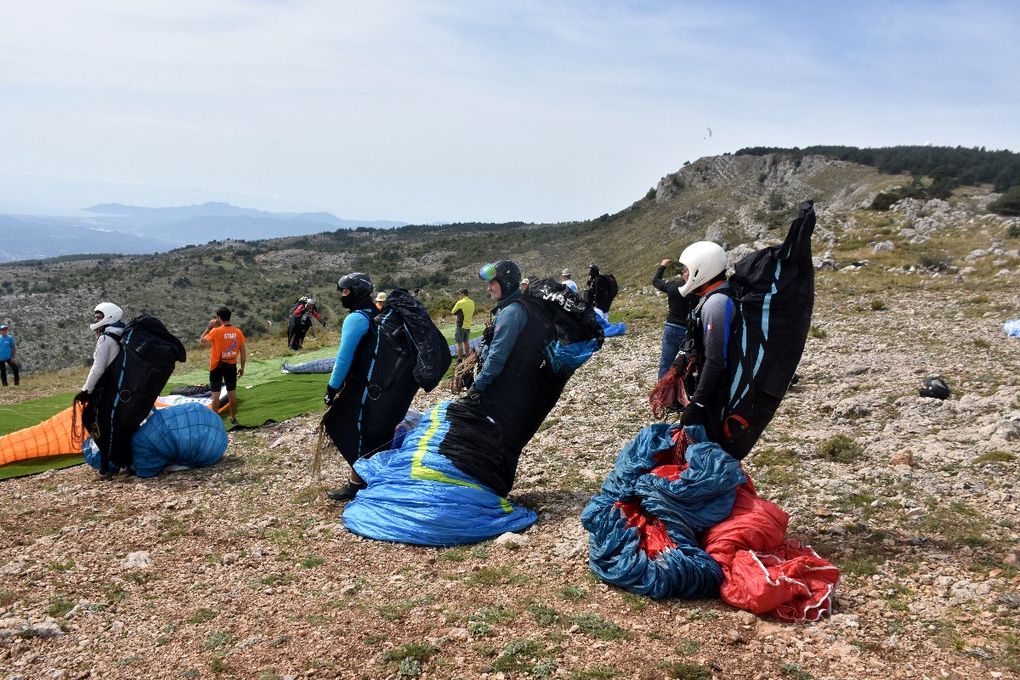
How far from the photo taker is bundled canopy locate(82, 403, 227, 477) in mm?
7898

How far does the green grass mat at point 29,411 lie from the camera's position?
1155 cm

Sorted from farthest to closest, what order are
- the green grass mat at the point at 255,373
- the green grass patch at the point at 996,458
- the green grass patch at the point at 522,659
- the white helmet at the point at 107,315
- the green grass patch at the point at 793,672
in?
the green grass mat at the point at 255,373 < the white helmet at the point at 107,315 < the green grass patch at the point at 996,458 < the green grass patch at the point at 522,659 < the green grass patch at the point at 793,672

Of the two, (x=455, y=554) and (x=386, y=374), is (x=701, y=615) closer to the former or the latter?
(x=455, y=554)

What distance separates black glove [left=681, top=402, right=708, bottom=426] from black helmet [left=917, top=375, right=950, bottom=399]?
5.37 m

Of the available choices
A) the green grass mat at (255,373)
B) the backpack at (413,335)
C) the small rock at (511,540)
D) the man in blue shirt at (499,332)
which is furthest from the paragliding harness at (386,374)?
the green grass mat at (255,373)

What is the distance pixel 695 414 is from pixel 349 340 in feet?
10.6

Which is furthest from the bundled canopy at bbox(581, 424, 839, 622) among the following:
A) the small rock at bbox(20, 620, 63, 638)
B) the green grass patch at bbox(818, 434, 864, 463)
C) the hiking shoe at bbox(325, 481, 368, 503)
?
the small rock at bbox(20, 620, 63, 638)

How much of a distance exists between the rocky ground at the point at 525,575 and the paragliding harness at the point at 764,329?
1139 mm

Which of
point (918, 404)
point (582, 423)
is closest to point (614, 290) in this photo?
point (582, 423)

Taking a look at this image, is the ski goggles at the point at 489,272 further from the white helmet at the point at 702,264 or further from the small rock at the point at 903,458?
the small rock at the point at 903,458

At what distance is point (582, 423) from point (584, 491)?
2773mm

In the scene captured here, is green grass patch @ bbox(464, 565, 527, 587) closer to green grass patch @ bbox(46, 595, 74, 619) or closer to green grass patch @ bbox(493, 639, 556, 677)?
green grass patch @ bbox(493, 639, 556, 677)

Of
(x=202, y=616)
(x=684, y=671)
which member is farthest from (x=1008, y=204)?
(x=202, y=616)

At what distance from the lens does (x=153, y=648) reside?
4145mm
